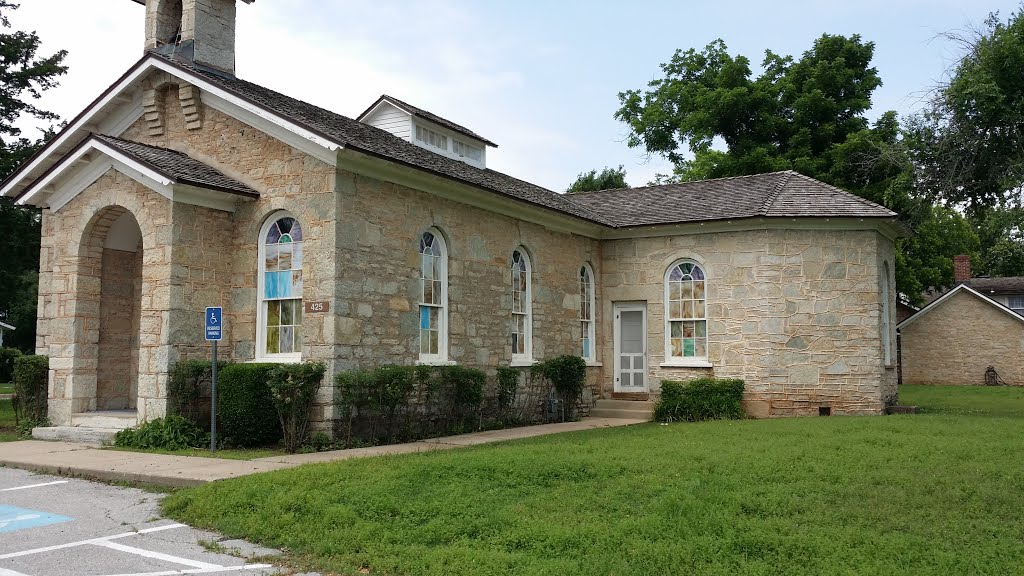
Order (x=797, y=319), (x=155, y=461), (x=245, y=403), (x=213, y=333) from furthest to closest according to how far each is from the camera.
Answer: (x=797, y=319) < (x=245, y=403) < (x=213, y=333) < (x=155, y=461)

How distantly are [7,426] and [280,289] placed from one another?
7.09m

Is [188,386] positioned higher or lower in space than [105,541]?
higher

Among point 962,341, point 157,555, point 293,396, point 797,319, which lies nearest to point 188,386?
point 293,396

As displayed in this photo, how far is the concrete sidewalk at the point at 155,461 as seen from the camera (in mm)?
10031

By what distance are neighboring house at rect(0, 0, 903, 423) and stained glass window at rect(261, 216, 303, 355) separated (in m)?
0.04

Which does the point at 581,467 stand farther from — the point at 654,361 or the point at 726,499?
the point at 654,361

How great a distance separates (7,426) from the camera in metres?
16.5

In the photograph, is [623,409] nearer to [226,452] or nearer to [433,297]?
[433,297]

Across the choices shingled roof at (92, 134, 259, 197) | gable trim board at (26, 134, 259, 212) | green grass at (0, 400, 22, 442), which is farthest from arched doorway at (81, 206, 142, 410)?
green grass at (0, 400, 22, 442)

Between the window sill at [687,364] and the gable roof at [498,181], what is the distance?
10.6 feet

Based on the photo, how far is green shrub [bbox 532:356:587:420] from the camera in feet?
57.7

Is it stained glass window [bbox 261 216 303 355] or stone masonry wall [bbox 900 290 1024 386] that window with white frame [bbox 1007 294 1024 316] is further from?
stained glass window [bbox 261 216 303 355]

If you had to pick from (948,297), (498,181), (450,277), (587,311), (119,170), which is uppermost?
(498,181)

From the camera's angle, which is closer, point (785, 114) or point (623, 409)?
point (623, 409)
